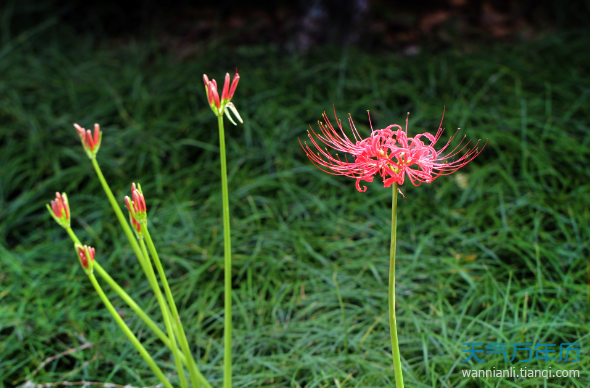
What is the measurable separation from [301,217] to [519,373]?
1.19m

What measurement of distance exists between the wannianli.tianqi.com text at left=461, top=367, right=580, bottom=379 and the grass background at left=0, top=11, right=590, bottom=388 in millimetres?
24

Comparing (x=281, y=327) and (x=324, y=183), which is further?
(x=324, y=183)

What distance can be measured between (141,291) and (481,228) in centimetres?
152

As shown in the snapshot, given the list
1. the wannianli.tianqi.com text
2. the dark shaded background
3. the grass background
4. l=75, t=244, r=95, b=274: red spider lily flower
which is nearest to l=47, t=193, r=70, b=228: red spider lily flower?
l=75, t=244, r=95, b=274: red spider lily flower

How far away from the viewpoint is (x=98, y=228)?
2.35 meters

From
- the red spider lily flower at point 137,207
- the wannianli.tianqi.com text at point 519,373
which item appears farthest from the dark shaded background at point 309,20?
the red spider lily flower at point 137,207

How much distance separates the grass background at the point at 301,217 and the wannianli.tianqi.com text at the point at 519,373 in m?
0.02

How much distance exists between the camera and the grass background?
1.70 metres

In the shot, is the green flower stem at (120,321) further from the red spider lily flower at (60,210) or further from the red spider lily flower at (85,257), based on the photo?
the red spider lily flower at (60,210)

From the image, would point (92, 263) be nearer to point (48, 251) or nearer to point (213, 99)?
point (213, 99)

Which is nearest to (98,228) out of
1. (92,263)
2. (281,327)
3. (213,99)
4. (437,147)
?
(281,327)

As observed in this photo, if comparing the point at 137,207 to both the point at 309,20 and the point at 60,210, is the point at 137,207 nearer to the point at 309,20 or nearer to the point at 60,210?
the point at 60,210

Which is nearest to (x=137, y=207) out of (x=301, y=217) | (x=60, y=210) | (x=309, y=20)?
(x=60, y=210)

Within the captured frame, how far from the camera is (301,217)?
2.36 metres
